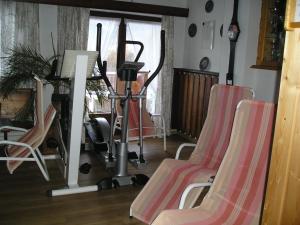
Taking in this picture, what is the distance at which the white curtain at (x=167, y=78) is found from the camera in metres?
5.52

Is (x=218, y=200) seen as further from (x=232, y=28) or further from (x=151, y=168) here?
(x=232, y=28)

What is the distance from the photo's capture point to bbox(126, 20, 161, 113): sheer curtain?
5.38 meters

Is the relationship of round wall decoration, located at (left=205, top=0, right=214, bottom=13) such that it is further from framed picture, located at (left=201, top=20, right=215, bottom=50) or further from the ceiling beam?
the ceiling beam

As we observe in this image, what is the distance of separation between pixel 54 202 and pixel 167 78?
3217 mm

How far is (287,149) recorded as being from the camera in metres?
1.28

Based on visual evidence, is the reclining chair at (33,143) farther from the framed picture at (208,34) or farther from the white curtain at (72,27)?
the framed picture at (208,34)

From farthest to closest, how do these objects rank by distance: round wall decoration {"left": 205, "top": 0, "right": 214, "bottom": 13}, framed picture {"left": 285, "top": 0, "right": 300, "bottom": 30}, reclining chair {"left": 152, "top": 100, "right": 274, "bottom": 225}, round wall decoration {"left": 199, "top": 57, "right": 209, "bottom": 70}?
round wall decoration {"left": 199, "top": 57, "right": 209, "bottom": 70} < round wall decoration {"left": 205, "top": 0, "right": 214, "bottom": 13} < reclining chair {"left": 152, "top": 100, "right": 274, "bottom": 225} < framed picture {"left": 285, "top": 0, "right": 300, "bottom": 30}

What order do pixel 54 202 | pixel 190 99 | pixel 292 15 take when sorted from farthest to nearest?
pixel 190 99
pixel 54 202
pixel 292 15

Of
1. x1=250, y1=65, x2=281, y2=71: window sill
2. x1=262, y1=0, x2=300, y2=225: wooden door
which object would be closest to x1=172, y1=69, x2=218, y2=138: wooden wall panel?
x1=250, y1=65, x2=281, y2=71: window sill

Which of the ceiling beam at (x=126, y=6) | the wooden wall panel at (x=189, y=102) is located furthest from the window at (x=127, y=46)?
the wooden wall panel at (x=189, y=102)

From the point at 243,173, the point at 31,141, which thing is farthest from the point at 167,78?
the point at 243,173

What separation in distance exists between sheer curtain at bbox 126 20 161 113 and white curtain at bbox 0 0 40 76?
4.70 feet

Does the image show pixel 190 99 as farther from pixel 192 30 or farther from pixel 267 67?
pixel 267 67

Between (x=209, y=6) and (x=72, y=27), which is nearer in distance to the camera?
(x=72, y=27)
